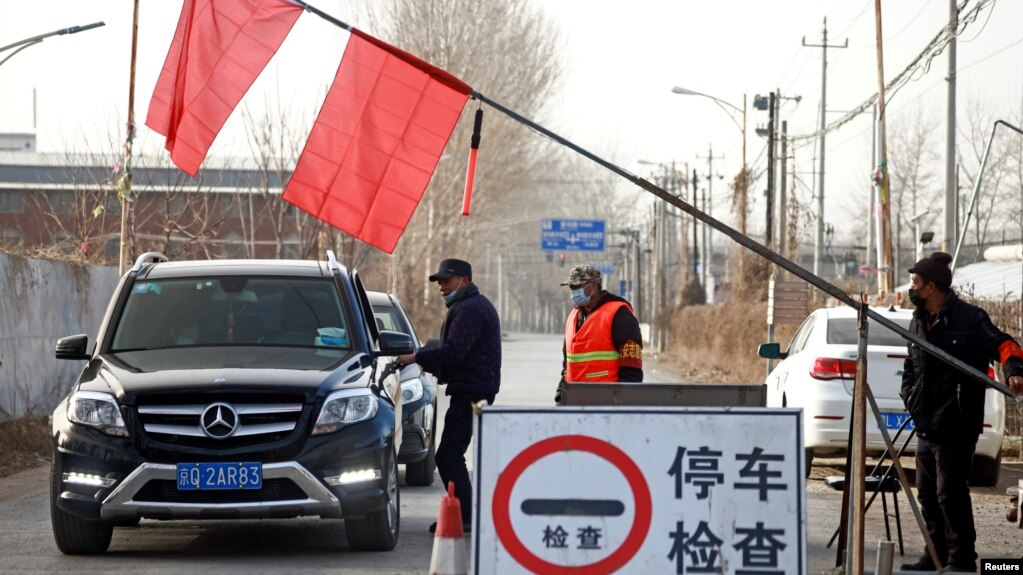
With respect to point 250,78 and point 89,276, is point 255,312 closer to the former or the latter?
point 250,78

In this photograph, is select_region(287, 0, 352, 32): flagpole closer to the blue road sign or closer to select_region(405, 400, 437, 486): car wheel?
select_region(405, 400, 437, 486): car wheel

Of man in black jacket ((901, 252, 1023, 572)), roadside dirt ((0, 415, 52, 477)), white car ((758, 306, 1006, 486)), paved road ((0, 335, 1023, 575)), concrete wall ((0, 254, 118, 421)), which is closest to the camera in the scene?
man in black jacket ((901, 252, 1023, 572))

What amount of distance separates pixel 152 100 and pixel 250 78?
86 centimetres

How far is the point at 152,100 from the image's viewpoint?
1095 centimetres

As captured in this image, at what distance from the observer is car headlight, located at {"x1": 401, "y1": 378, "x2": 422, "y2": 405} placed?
12297 millimetres

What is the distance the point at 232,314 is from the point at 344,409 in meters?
1.52

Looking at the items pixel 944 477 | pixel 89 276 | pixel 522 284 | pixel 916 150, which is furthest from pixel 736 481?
pixel 522 284

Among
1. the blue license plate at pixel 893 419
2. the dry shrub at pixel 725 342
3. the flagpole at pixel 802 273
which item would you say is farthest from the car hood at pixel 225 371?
the dry shrub at pixel 725 342

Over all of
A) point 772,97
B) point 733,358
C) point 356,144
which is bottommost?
point 733,358

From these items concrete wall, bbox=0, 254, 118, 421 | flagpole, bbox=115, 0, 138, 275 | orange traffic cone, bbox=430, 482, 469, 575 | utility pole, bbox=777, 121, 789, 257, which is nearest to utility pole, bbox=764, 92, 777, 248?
utility pole, bbox=777, 121, 789, 257

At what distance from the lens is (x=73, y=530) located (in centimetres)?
877

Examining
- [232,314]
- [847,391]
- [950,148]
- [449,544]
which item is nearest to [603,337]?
[232,314]

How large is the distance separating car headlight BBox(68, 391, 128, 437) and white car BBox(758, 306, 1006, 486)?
609cm

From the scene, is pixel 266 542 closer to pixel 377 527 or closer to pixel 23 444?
pixel 377 527
